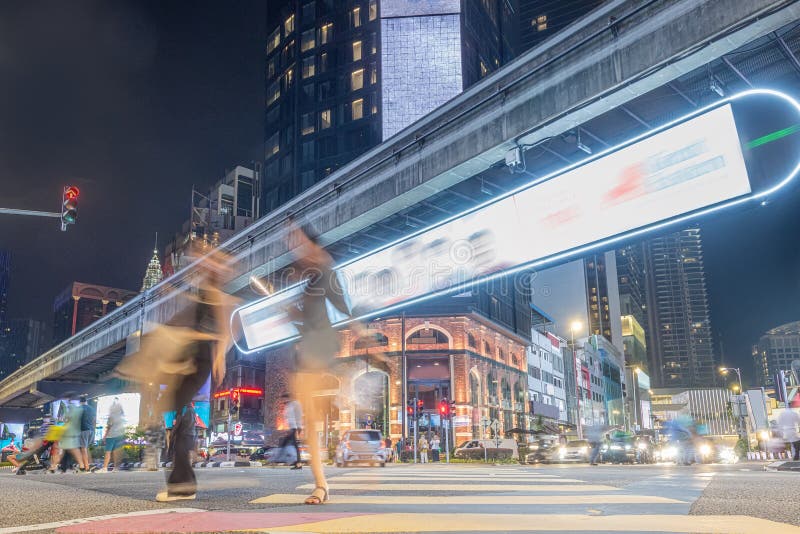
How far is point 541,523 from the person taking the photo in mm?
3334

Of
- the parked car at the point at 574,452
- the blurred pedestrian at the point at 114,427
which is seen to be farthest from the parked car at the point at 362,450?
the parked car at the point at 574,452

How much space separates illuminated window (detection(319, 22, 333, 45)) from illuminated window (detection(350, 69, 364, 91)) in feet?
20.2

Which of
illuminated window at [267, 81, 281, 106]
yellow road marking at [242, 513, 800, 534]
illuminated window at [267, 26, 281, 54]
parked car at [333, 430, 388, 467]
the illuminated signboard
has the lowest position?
parked car at [333, 430, 388, 467]

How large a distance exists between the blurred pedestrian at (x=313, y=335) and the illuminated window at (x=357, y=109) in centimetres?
5601

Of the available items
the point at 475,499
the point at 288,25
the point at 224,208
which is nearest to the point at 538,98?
the point at 475,499

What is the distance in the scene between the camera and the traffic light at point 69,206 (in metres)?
16.0

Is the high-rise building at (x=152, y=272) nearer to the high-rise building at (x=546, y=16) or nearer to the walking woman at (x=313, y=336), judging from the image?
the high-rise building at (x=546, y=16)

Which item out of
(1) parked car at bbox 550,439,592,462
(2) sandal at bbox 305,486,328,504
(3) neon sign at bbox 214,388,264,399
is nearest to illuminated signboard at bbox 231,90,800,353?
(2) sandal at bbox 305,486,328,504

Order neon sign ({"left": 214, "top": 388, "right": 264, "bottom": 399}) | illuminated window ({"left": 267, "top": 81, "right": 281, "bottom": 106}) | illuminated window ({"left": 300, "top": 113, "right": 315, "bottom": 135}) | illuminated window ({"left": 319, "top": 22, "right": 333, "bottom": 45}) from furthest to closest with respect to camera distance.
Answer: illuminated window ({"left": 267, "top": 81, "right": 281, "bottom": 106}) < neon sign ({"left": 214, "top": 388, "right": 264, "bottom": 399}) < illuminated window ({"left": 319, "top": 22, "right": 333, "bottom": 45}) < illuminated window ({"left": 300, "top": 113, "right": 315, "bottom": 135})

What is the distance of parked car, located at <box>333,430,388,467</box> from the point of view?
1967cm

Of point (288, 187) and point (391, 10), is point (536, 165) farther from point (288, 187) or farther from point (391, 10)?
point (288, 187)

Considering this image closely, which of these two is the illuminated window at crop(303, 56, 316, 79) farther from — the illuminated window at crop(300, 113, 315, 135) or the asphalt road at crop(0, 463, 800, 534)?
the asphalt road at crop(0, 463, 800, 534)

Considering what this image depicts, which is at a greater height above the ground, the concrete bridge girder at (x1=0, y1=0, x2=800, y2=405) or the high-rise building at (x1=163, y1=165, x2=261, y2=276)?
the high-rise building at (x1=163, y1=165, x2=261, y2=276)

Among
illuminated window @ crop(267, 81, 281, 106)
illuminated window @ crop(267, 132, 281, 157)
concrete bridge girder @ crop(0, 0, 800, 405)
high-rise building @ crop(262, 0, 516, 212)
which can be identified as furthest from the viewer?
illuminated window @ crop(267, 81, 281, 106)
